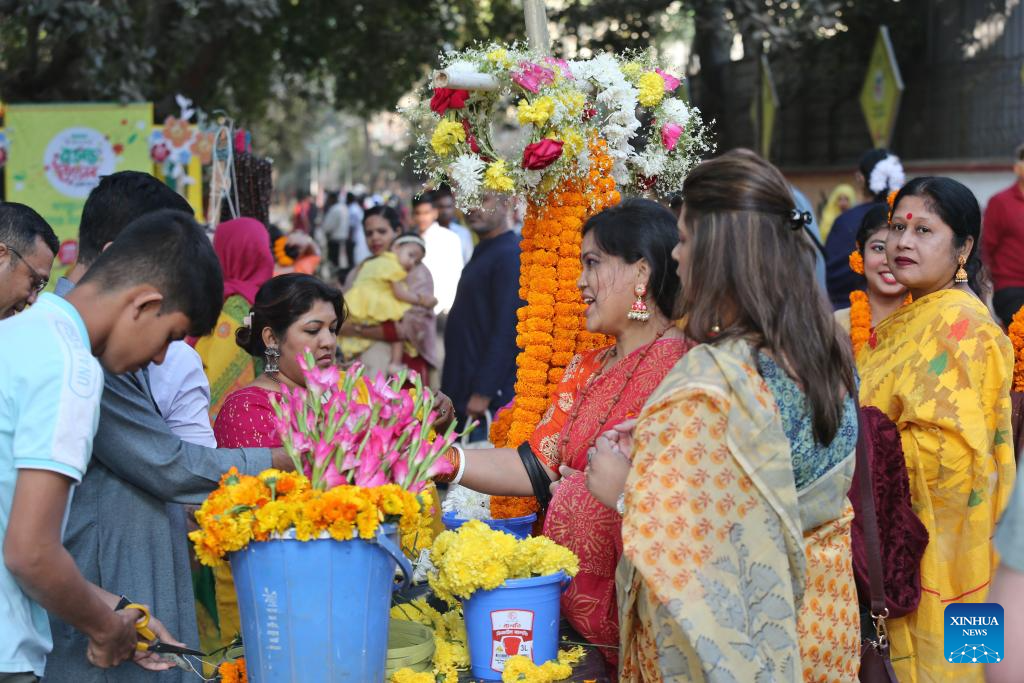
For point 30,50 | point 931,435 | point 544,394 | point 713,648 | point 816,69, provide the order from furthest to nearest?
point 816,69 → point 30,50 → point 544,394 → point 931,435 → point 713,648

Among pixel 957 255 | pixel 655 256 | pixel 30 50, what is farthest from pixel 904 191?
pixel 30 50

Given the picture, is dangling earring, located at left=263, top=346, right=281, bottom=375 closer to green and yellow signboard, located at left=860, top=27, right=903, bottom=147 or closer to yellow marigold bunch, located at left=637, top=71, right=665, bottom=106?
yellow marigold bunch, located at left=637, top=71, right=665, bottom=106

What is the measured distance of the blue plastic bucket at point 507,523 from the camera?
10.2ft

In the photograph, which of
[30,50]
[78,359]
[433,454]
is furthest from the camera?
[30,50]

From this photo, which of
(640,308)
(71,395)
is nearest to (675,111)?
(640,308)

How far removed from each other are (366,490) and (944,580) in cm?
224

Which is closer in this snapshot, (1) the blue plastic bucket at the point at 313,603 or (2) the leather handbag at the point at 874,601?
(1) the blue plastic bucket at the point at 313,603

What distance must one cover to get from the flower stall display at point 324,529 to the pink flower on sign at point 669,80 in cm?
189

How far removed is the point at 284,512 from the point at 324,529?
0.28ft

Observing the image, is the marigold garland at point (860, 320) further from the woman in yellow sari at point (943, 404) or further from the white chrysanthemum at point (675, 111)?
the white chrysanthemum at point (675, 111)

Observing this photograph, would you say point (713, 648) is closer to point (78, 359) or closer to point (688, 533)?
point (688, 533)

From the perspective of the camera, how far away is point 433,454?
7.38ft

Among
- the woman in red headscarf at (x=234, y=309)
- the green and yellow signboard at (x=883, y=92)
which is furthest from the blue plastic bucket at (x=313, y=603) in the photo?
the green and yellow signboard at (x=883, y=92)

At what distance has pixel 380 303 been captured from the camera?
7773 mm
